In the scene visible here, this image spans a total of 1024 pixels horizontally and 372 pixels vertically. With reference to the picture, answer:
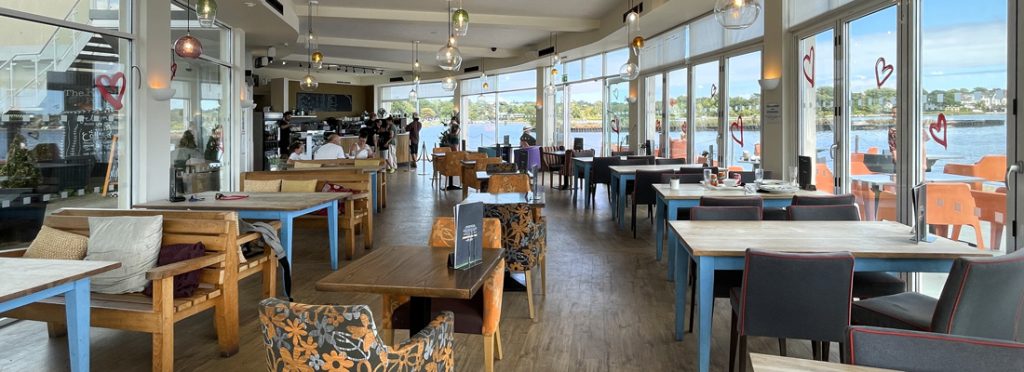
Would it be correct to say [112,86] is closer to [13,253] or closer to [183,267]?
[13,253]

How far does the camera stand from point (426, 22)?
42.3ft

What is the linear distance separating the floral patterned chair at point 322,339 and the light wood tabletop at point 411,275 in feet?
1.67

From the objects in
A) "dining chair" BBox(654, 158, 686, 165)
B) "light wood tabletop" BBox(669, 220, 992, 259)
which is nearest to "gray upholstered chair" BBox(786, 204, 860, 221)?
"light wood tabletop" BBox(669, 220, 992, 259)

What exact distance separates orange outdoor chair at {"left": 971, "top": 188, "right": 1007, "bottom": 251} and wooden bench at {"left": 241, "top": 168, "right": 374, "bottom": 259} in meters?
5.07

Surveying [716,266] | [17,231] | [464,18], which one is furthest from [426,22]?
[716,266]

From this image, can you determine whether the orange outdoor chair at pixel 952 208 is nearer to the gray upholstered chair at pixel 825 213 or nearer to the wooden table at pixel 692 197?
the wooden table at pixel 692 197

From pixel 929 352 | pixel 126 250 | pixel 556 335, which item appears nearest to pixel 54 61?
pixel 126 250

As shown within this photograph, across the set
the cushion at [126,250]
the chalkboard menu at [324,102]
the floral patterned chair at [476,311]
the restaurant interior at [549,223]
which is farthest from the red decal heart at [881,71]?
the chalkboard menu at [324,102]

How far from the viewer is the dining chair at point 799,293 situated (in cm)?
266

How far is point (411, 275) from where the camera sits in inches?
106

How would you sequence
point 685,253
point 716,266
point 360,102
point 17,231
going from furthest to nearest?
point 360,102 → point 17,231 → point 685,253 → point 716,266

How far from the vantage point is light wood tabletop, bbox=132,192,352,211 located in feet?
16.2

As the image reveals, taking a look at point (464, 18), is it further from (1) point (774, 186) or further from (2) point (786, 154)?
(2) point (786, 154)

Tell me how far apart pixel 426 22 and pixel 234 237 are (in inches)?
387
